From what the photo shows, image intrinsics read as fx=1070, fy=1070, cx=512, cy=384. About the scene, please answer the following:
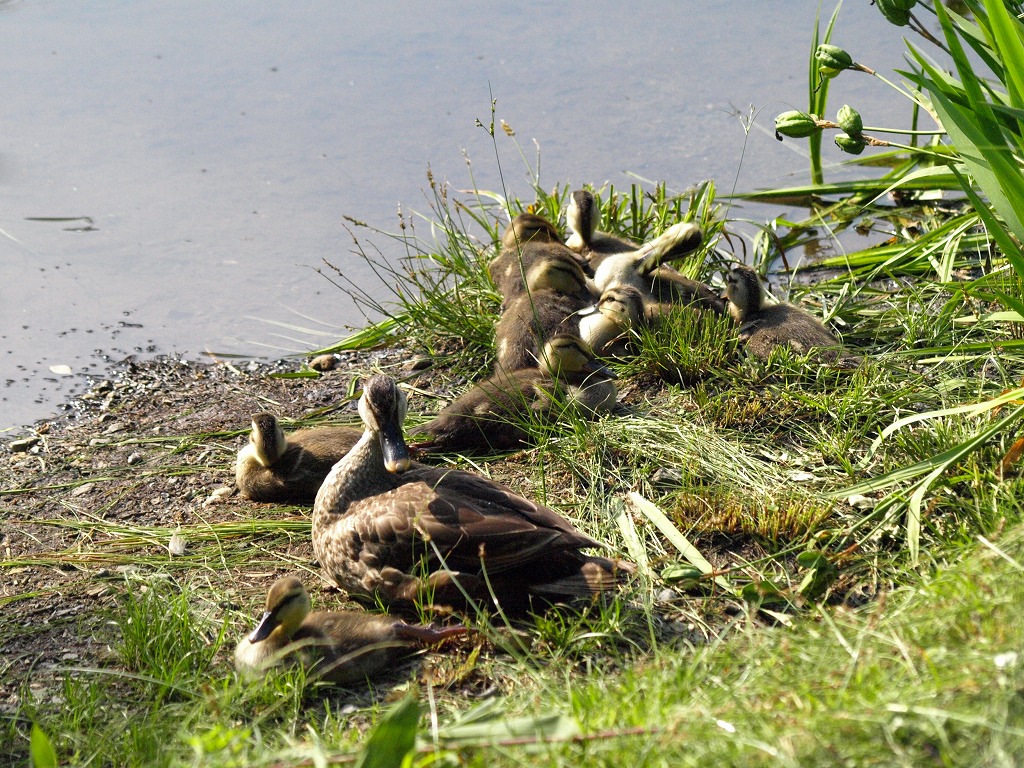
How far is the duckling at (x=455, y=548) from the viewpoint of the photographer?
3504mm

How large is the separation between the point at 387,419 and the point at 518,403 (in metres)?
0.83

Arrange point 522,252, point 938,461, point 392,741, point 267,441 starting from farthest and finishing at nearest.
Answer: point 522,252 → point 267,441 → point 938,461 → point 392,741

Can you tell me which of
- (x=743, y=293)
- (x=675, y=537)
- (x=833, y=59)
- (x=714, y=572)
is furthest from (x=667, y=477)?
(x=833, y=59)

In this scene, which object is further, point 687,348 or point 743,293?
point 743,293

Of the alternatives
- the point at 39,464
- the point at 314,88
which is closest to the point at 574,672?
the point at 39,464

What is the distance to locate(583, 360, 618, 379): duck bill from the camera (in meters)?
4.77

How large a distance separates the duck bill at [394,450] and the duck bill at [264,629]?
2.43 feet

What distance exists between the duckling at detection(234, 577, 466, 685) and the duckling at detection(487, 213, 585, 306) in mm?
2313

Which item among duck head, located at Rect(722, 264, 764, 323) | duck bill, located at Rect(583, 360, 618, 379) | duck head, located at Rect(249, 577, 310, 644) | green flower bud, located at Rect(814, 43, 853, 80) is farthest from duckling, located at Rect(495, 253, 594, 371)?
duck head, located at Rect(249, 577, 310, 644)

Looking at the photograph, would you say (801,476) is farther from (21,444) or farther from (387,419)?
(21,444)

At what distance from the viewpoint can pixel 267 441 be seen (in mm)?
4359

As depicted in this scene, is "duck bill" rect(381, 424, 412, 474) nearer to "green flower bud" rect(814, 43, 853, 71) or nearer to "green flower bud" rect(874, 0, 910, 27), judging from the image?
"green flower bud" rect(814, 43, 853, 71)

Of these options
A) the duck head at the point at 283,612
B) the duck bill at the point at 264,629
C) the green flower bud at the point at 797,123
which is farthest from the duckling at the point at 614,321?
the duck bill at the point at 264,629

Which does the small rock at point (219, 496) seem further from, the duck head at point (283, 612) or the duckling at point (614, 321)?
the duckling at point (614, 321)
